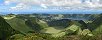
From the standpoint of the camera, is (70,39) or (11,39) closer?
(11,39)

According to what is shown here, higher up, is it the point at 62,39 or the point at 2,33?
the point at 2,33

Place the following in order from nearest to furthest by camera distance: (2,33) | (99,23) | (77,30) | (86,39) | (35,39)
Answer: (2,33)
(35,39)
(86,39)
(77,30)
(99,23)

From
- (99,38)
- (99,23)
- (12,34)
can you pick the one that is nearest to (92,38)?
(99,38)

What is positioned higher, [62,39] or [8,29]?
[8,29]

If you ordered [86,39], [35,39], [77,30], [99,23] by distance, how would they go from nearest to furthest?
[35,39], [86,39], [77,30], [99,23]

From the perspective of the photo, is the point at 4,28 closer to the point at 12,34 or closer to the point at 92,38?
the point at 12,34

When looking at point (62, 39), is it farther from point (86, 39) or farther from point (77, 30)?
point (77, 30)

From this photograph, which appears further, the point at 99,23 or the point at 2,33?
the point at 99,23

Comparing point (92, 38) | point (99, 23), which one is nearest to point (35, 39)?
point (92, 38)

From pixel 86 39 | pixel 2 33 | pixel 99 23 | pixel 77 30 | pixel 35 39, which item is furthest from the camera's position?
pixel 99 23
